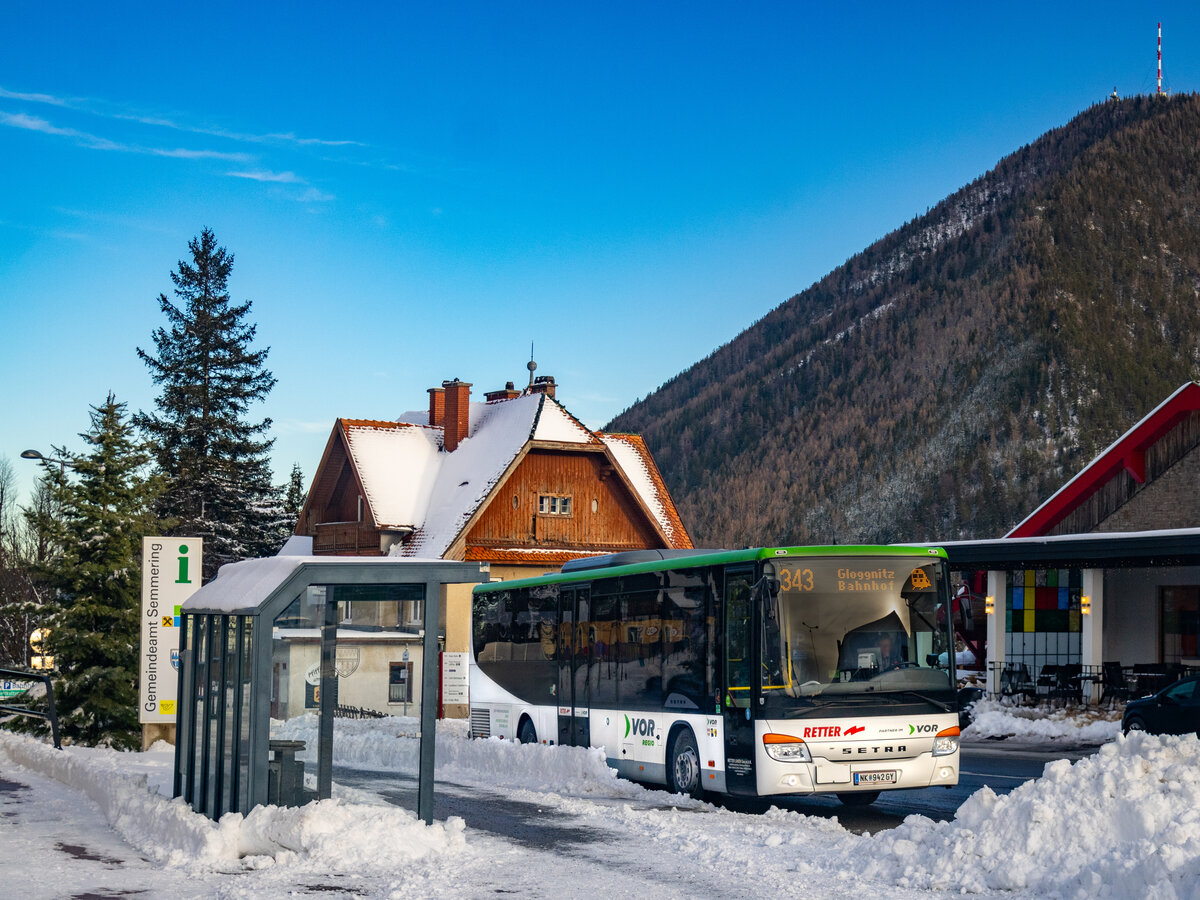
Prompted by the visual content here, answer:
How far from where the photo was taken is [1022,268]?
511 feet

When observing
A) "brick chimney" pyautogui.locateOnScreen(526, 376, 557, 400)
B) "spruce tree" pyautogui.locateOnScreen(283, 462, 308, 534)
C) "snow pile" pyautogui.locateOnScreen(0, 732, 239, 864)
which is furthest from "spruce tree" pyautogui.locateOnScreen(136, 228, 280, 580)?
"snow pile" pyautogui.locateOnScreen(0, 732, 239, 864)

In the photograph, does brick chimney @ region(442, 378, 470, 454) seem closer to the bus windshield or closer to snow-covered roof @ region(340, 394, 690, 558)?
snow-covered roof @ region(340, 394, 690, 558)

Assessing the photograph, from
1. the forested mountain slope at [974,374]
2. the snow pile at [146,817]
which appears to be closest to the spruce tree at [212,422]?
the snow pile at [146,817]

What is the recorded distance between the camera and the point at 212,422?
6488 centimetres

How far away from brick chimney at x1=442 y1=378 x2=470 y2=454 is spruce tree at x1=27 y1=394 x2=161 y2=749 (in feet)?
82.7

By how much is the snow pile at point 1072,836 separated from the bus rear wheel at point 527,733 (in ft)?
34.1

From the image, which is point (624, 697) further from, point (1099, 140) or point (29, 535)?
point (1099, 140)

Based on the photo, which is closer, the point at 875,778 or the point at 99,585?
the point at 875,778

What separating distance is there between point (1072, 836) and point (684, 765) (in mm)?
6552

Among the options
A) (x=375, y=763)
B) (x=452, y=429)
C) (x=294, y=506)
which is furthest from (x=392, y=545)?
(x=375, y=763)

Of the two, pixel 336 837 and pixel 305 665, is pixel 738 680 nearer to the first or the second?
pixel 305 665

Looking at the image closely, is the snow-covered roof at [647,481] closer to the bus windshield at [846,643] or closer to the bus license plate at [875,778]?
the bus windshield at [846,643]

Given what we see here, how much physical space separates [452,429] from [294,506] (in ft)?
68.2

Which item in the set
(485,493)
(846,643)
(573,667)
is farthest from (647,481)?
(846,643)
